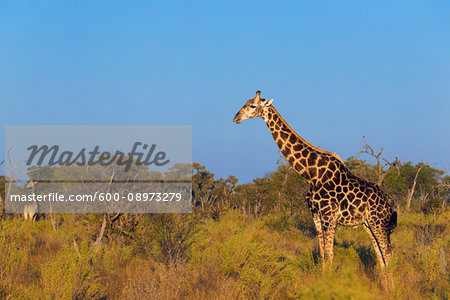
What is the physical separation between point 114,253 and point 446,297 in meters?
7.13

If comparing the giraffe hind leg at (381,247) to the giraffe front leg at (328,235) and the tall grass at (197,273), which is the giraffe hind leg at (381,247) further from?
the giraffe front leg at (328,235)

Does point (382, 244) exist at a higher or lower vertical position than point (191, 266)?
higher

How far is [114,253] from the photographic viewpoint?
33.4 ft

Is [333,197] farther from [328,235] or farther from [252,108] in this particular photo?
[252,108]

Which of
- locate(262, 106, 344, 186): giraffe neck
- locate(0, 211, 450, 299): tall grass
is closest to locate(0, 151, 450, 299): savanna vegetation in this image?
locate(0, 211, 450, 299): tall grass

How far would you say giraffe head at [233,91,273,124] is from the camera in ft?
27.0

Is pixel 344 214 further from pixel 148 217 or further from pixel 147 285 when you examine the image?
pixel 148 217

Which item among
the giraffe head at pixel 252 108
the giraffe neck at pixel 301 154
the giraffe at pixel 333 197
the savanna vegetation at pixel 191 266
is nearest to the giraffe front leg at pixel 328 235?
the giraffe at pixel 333 197

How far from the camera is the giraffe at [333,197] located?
7.89 metres

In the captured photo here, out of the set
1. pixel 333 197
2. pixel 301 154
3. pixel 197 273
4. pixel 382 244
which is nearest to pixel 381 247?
pixel 382 244

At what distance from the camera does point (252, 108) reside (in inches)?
325

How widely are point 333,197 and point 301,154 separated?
1.04 m

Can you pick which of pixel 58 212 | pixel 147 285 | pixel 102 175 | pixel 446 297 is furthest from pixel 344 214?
pixel 58 212

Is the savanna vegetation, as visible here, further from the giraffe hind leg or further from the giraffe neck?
the giraffe neck
